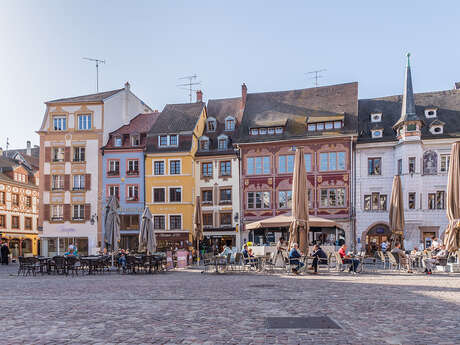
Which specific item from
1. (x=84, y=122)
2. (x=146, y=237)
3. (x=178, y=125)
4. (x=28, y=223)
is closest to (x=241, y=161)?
(x=178, y=125)

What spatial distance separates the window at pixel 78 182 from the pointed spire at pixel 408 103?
2556 cm

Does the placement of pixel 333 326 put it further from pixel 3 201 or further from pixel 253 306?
pixel 3 201

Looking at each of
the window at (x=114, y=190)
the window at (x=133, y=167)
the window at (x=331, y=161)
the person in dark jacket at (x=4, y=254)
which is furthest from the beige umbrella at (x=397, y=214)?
the person in dark jacket at (x=4, y=254)

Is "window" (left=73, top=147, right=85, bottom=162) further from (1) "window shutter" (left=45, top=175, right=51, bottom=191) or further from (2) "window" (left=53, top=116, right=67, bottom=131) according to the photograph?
(1) "window shutter" (left=45, top=175, right=51, bottom=191)

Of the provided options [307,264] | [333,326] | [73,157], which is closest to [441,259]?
[307,264]

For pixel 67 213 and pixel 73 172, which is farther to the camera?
pixel 73 172

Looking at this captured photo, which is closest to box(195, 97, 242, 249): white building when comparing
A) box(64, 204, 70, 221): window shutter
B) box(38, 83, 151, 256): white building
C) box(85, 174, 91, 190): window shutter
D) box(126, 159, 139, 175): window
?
box(126, 159, 139, 175): window

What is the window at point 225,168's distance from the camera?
39.1 m

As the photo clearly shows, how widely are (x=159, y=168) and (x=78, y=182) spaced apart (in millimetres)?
7301

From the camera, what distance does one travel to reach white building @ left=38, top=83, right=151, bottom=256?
4103 cm

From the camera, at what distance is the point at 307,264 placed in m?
20.2

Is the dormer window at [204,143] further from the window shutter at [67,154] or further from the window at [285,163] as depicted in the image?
the window shutter at [67,154]

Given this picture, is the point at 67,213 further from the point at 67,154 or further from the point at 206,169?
A: the point at 206,169

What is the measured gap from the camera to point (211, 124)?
139ft
